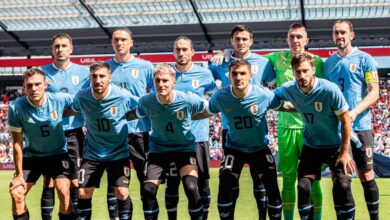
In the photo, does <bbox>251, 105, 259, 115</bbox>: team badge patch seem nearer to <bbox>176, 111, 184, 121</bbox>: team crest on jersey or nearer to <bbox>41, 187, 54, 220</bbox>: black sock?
<bbox>176, 111, 184, 121</bbox>: team crest on jersey

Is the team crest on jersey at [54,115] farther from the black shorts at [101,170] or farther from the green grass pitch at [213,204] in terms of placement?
the green grass pitch at [213,204]

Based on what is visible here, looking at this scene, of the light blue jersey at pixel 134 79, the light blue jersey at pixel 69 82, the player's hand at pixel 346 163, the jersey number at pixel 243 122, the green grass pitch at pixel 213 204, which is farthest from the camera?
the green grass pitch at pixel 213 204

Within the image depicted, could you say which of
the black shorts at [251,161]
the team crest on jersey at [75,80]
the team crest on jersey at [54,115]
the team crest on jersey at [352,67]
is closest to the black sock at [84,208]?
the team crest on jersey at [54,115]

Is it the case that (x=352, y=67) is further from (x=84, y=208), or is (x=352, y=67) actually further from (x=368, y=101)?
(x=84, y=208)

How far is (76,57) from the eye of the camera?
2462cm

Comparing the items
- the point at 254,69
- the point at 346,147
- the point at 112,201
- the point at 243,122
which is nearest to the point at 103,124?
the point at 112,201

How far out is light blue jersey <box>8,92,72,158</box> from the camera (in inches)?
256

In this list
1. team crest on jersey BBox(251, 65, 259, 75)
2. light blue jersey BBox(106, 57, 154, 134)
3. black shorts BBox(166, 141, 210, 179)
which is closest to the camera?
team crest on jersey BBox(251, 65, 259, 75)

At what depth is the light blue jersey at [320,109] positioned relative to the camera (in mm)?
5824

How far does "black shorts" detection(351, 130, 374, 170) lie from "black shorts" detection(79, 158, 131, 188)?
95.4 inches

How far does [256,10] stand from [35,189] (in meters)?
11.5

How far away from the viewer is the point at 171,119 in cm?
641

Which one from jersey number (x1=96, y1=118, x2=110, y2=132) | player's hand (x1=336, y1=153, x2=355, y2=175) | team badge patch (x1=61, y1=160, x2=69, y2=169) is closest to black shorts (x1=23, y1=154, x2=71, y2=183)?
team badge patch (x1=61, y1=160, x2=69, y2=169)

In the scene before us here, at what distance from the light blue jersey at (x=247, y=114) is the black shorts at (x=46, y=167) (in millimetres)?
1828
